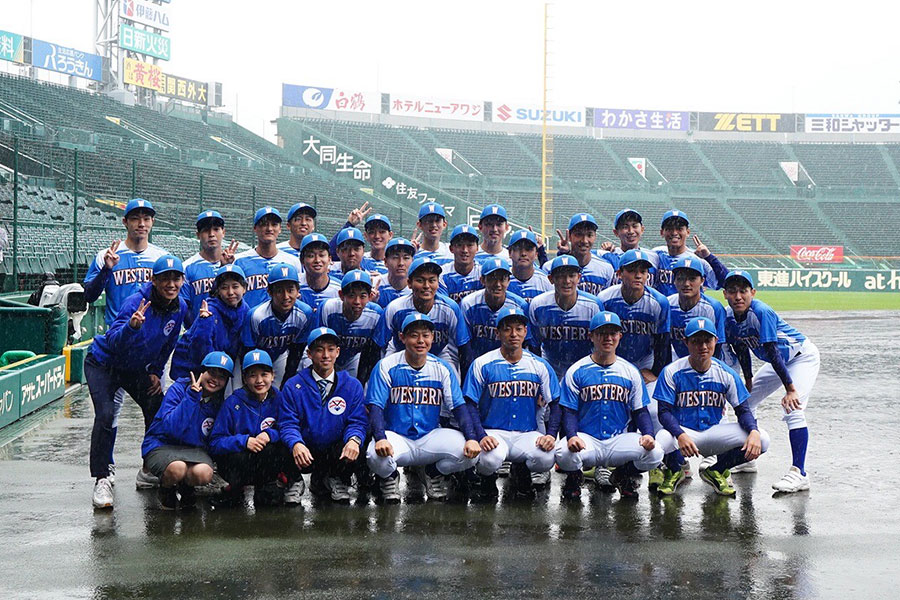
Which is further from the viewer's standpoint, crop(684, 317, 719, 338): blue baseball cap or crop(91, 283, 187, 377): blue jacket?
crop(684, 317, 719, 338): blue baseball cap

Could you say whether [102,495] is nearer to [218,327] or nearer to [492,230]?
[218,327]

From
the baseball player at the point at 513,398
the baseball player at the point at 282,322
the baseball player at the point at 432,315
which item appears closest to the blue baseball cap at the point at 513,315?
the baseball player at the point at 513,398

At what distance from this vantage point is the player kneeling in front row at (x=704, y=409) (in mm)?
6895

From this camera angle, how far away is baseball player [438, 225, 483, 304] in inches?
317

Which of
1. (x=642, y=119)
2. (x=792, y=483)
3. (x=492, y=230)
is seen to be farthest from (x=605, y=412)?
(x=642, y=119)

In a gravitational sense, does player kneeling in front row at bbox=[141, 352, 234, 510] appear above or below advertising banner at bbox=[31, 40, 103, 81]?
below

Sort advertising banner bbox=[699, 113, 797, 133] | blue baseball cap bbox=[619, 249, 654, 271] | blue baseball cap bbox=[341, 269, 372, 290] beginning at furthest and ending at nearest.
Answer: advertising banner bbox=[699, 113, 797, 133]
blue baseball cap bbox=[619, 249, 654, 271]
blue baseball cap bbox=[341, 269, 372, 290]

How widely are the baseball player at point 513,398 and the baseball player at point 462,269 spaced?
3.80 ft

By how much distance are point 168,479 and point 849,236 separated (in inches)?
2079

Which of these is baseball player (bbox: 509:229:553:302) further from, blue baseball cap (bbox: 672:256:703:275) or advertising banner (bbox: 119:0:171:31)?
advertising banner (bbox: 119:0:171:31)

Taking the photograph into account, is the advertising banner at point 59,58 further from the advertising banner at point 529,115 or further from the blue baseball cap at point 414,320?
the blue baseball cap at point 414,320

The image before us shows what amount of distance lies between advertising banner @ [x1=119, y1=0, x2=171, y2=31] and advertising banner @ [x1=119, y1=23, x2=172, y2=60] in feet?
1.57

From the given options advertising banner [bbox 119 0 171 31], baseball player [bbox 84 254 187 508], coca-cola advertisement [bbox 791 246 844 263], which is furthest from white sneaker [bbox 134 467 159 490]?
coca-cola advertisement [bbox 791 246 844 263]

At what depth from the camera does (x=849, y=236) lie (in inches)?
2079
